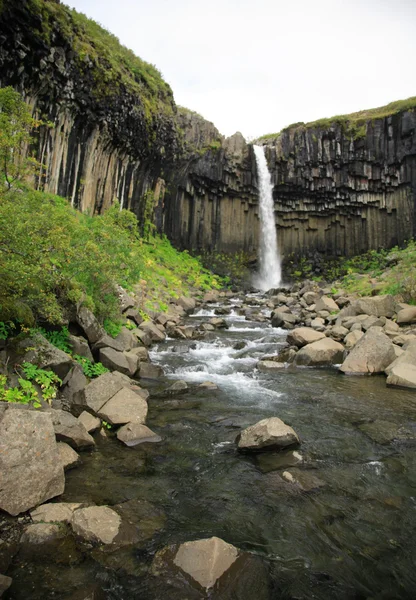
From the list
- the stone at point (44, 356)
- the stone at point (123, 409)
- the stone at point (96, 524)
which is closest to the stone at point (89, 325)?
the stone at point (44, 356)

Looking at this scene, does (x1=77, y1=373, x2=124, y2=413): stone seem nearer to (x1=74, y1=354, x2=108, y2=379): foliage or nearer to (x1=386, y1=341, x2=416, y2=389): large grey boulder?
(x1=74, y1=354, x2=108, y2=379): foliage

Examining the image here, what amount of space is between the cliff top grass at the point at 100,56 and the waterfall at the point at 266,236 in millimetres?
10710

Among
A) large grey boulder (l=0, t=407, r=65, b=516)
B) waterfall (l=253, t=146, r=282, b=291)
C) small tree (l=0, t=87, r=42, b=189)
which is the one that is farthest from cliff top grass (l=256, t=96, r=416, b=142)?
large grey boulder (l=0, t=407, r=65, b=516)

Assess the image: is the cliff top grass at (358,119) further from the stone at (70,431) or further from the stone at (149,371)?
the stone at (70,431)

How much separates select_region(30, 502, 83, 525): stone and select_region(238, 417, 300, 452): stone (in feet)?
8.77

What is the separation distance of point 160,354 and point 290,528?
847 centimetres

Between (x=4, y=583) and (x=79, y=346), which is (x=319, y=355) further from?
(x=4, y=583)

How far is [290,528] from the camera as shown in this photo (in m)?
4.04

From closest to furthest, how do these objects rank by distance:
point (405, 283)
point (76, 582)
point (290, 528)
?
point (76, 582) → point (290, 528) → point (405, 283)

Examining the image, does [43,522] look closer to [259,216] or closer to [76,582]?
[76,582]

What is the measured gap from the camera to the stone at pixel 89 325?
891 centimetres

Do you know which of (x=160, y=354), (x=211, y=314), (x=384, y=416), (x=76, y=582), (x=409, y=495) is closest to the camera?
(x=76, y=582)

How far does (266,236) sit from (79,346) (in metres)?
32.0

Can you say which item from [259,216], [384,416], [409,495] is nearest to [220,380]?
[384,416]
